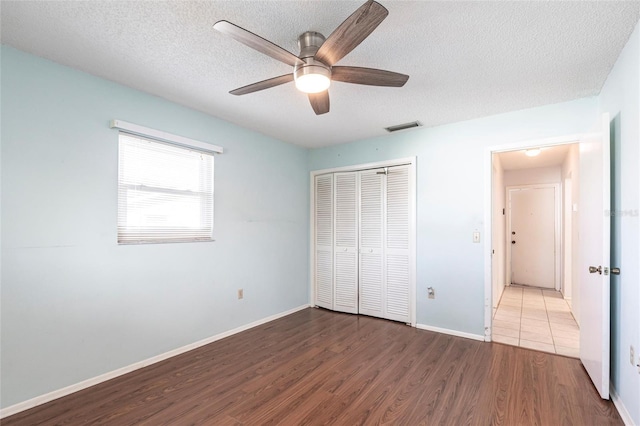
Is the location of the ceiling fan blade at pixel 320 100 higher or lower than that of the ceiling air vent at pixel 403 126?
lower

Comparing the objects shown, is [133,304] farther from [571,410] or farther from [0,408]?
[571,410]

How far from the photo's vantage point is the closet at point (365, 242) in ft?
12.8

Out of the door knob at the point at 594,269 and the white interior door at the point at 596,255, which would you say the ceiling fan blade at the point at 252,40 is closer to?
the white interior door at the point at 596,255

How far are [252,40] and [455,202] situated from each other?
2816 millimetres

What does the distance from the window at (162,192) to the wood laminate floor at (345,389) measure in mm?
1181

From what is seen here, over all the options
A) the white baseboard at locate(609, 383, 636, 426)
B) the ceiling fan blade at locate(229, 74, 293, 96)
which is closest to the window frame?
the ceiling fan blade at locate(229, 74, 293, 96)

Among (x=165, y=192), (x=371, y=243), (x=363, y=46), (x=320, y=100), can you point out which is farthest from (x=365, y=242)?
(x=363, y=46)

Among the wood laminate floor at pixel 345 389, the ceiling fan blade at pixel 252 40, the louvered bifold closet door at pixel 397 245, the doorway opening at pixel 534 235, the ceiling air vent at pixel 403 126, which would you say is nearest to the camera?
the ceiling fan blade at pixel 252 40

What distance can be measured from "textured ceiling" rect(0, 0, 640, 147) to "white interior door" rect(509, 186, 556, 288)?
3.85 meters

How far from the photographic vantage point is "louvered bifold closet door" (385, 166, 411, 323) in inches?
152

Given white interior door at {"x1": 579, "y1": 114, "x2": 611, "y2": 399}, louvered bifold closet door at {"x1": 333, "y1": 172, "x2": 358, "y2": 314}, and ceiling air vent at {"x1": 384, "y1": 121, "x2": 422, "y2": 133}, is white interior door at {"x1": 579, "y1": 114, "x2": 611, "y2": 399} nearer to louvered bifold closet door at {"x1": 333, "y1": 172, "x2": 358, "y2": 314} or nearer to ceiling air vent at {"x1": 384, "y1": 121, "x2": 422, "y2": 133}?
ceiling air vent at {"x1": 384, "y1": 121, "x2": 422, "y2": 133}

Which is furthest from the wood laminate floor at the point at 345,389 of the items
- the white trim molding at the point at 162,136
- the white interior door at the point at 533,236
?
the white interior door at the point at 533,236

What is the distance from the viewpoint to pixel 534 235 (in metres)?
6.12

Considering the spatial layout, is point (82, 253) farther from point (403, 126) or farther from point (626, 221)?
point (626, 221)
